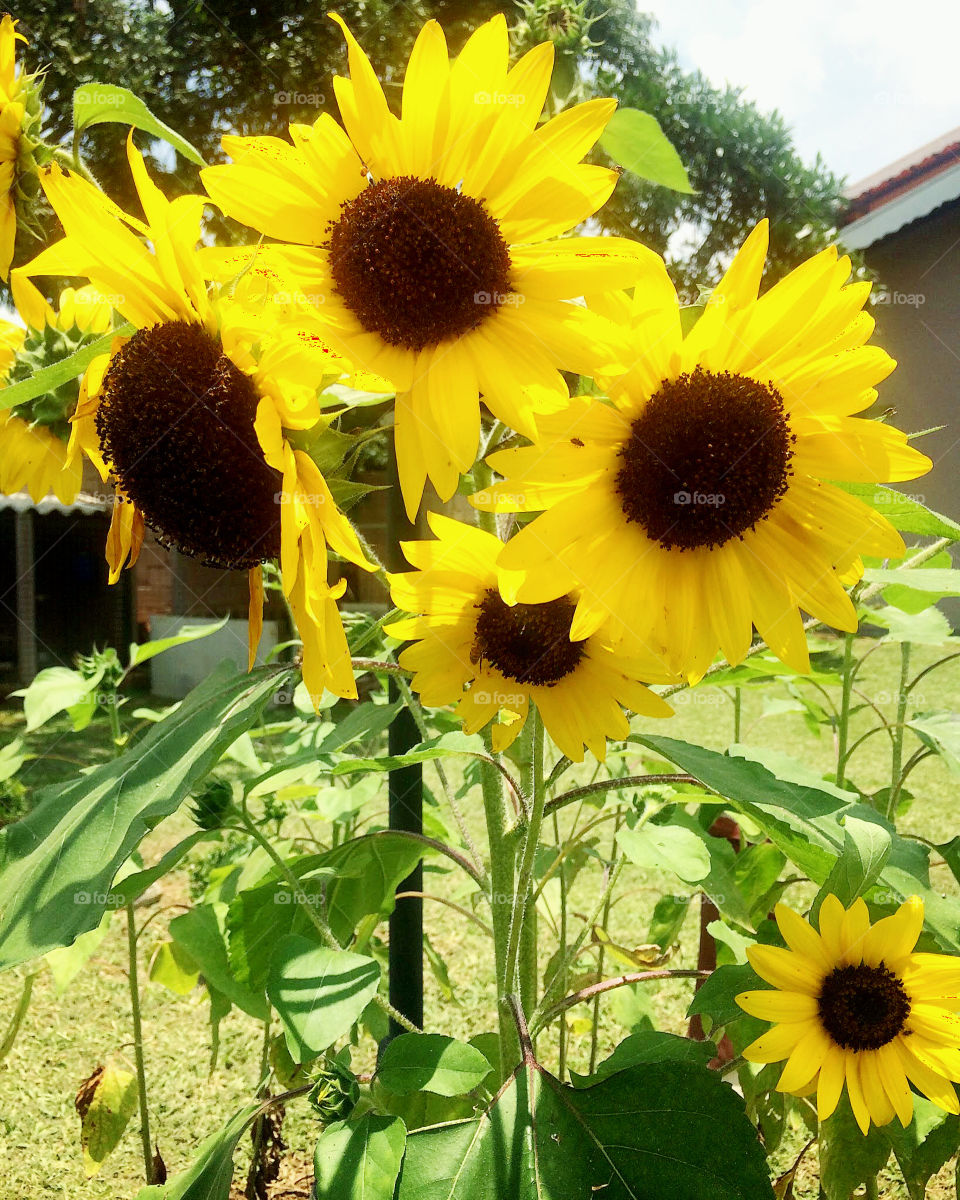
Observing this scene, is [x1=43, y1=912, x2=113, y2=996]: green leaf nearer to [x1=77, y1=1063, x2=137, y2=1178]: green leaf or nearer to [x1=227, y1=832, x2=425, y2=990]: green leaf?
[x1=77, y1=1063, x2=137, y2=1178]: green leaf

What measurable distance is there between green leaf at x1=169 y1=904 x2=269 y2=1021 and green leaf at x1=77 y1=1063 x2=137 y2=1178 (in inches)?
9.2

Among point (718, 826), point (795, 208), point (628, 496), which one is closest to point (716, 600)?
point (628, 496)

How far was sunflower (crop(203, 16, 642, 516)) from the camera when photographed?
19.0 inches

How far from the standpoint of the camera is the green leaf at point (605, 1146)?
0.67 m

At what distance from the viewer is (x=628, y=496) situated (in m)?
0.56

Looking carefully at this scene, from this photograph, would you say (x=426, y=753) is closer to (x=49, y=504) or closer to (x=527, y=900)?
(x=527, y=900)

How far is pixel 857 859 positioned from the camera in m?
0.62

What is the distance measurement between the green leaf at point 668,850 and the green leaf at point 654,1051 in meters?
0.15

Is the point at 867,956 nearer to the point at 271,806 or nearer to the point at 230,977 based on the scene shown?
the point at 230,977

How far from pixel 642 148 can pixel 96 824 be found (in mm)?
606

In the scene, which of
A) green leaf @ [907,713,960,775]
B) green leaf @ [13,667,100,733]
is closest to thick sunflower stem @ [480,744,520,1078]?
green leaf @ [907,713,960,775]

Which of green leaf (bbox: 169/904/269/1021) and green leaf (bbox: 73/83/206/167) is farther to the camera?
green leaf (bbox: 169/904/269/1021)

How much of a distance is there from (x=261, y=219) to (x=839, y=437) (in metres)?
0.34

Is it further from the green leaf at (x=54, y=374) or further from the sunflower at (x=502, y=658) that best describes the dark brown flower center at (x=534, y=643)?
the green leaf at (x=54, y=374)
